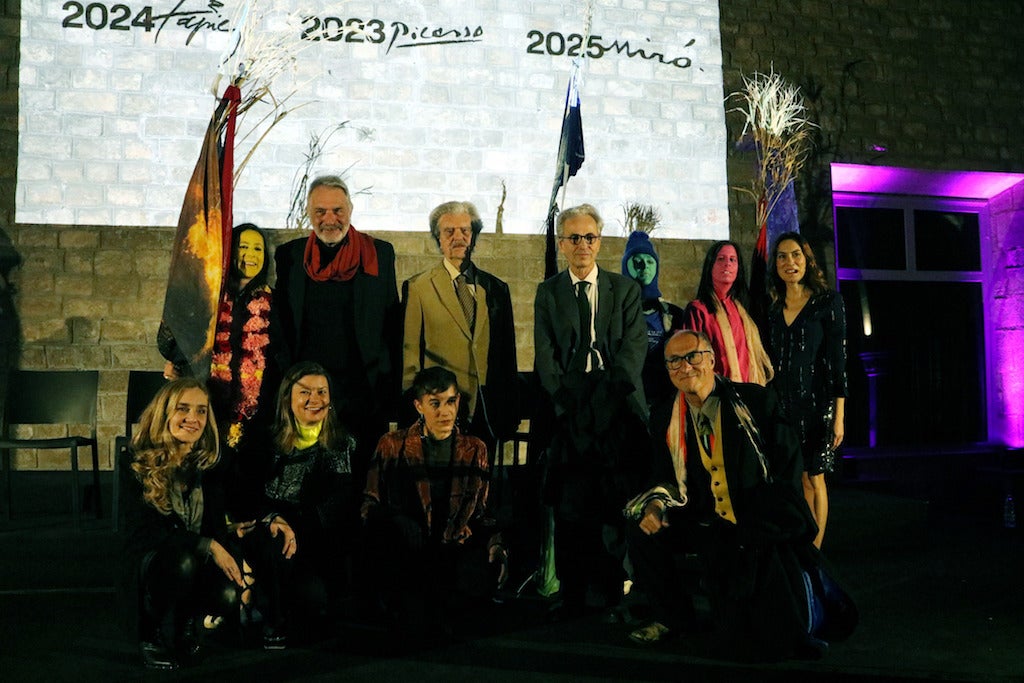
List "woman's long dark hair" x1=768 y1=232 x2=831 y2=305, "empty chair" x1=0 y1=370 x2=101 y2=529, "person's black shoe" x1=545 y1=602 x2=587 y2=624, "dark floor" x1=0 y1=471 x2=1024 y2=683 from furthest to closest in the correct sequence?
"empty chair" x1=0 y1=370 x2=101 y2=529 → "woman's long dark hair" x1=768 y1=232 x2=831 y2=305 → "person's black shoe" x1=545 y1=602 x2=587 y2=624 → "dark floor" x1=0 y1=471 x2=1024 y2=683

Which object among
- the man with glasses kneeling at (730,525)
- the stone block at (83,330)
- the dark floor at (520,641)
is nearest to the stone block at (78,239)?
the stone block at (83,330)

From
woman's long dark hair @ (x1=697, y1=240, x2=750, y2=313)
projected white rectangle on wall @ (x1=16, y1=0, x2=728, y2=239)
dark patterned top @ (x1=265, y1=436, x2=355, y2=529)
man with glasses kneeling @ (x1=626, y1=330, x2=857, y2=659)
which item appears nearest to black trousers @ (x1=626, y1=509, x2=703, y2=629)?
man with glasses kneeling @ (x1=626, y1=330, x2=857, y2=659)

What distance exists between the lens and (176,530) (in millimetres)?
3061

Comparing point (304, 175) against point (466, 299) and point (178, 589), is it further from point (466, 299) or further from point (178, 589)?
point (178, 589)

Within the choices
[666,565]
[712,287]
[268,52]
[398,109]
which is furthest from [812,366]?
[268,52]

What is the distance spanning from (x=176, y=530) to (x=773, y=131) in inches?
200

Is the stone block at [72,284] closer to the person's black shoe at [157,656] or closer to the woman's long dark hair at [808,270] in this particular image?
the person's black shoe at [157,656]

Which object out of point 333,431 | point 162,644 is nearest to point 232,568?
point 162,644

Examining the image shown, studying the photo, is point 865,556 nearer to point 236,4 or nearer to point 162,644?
point 162,644

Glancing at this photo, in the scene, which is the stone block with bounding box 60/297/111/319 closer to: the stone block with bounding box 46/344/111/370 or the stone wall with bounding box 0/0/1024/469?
the stone wall with bounding box 0/0/1024/469

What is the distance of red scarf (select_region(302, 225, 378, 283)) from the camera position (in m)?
3.86

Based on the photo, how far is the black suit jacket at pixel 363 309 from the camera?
388 cm

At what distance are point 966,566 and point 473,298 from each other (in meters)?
2.84

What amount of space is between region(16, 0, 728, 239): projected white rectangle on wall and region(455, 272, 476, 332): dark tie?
242 centimetres
